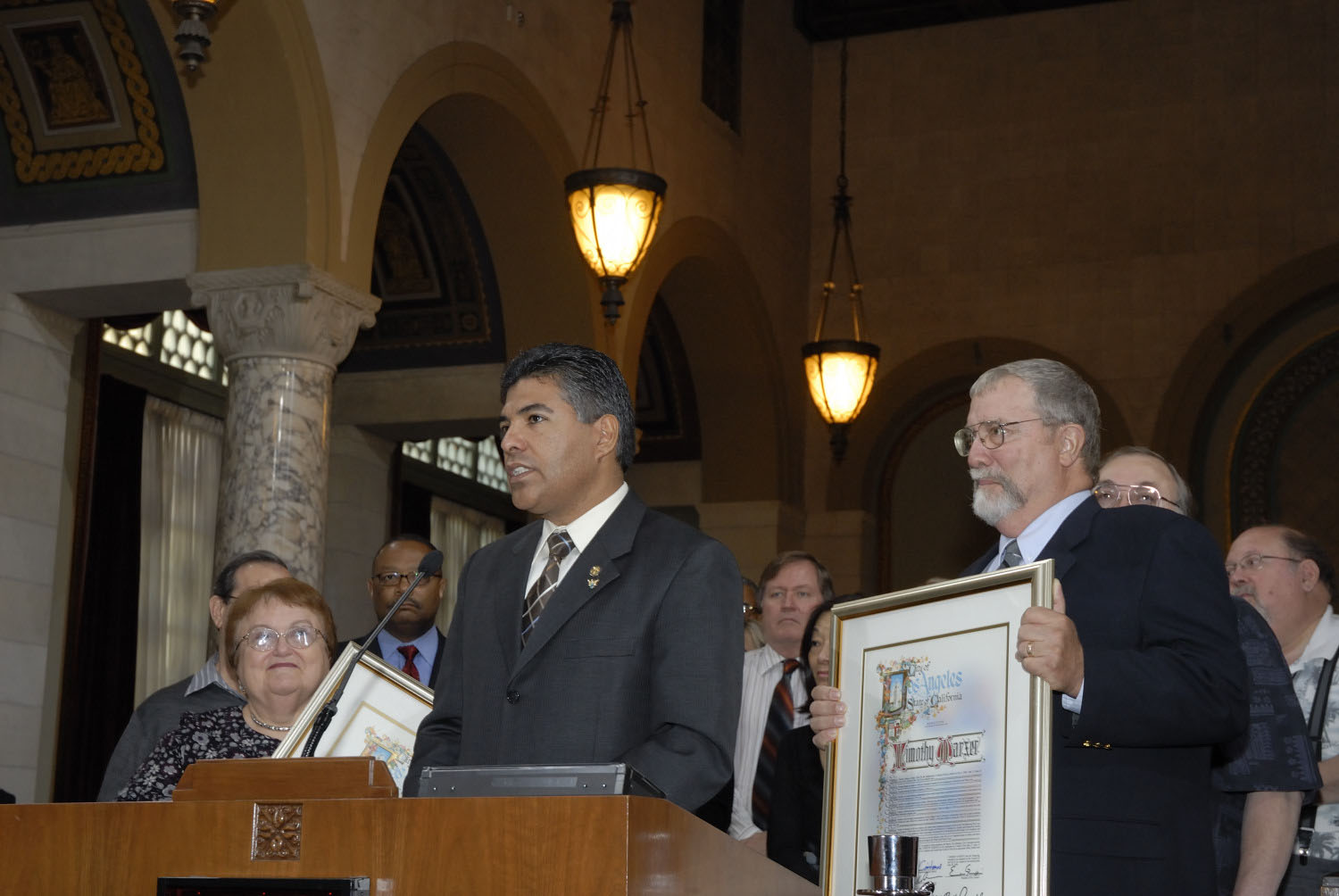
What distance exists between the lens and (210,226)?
800 cm

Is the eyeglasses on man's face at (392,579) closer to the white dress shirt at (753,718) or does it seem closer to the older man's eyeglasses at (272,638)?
the white dress shirt at (753,718)

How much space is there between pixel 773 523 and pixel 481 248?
370 cm

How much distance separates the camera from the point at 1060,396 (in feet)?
9.89

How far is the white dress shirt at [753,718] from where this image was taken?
5.76 metres

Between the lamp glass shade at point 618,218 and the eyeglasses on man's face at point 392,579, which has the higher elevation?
the lamp glass shade at point 618,218

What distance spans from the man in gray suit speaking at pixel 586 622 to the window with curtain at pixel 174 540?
31.9ft

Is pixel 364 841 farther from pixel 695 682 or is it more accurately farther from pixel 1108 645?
pixel 1108 645

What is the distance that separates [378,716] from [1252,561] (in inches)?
94.6

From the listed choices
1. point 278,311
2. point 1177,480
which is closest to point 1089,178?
point 278,311

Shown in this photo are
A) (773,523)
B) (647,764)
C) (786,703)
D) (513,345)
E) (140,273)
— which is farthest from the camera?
(773,523)

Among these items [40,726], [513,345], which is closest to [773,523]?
[513,345]

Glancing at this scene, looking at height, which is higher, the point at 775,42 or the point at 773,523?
the point at 775,42

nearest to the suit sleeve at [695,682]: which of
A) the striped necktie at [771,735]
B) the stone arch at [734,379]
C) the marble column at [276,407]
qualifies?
the striped necktie at [771,735]

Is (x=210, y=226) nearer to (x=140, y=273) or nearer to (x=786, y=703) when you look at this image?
(x=140, y=273)
